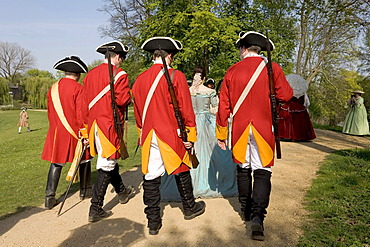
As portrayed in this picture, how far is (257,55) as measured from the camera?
3.25 metres

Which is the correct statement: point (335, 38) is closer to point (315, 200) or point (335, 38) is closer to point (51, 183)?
point (315, 200)

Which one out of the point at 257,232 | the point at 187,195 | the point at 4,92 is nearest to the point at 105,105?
the point at 187,195

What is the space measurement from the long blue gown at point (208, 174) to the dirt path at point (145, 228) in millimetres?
163

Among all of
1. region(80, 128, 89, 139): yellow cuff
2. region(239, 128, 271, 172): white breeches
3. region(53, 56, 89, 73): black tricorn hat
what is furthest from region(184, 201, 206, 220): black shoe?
region(53, 56, 89, 73): black tricorn hat

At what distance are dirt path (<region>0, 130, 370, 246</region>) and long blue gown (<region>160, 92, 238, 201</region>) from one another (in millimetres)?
163

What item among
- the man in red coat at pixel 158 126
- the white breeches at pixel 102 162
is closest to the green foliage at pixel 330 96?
the man in red coat at pixel 158 126

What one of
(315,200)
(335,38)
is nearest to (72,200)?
(315,200)

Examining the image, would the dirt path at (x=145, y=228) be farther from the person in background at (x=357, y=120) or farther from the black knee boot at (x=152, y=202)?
the person in background at (x=357, y=120)

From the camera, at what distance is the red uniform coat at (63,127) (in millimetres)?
4328

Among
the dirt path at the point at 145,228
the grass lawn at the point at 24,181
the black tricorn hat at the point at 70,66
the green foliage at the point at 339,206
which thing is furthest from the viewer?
the grass lawn at the point at 24,181

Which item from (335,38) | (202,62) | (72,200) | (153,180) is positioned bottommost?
(72,200)

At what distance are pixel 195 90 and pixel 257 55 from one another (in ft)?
7.53

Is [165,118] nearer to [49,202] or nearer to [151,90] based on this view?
[151,90]

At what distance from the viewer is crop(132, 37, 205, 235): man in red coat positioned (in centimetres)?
325
